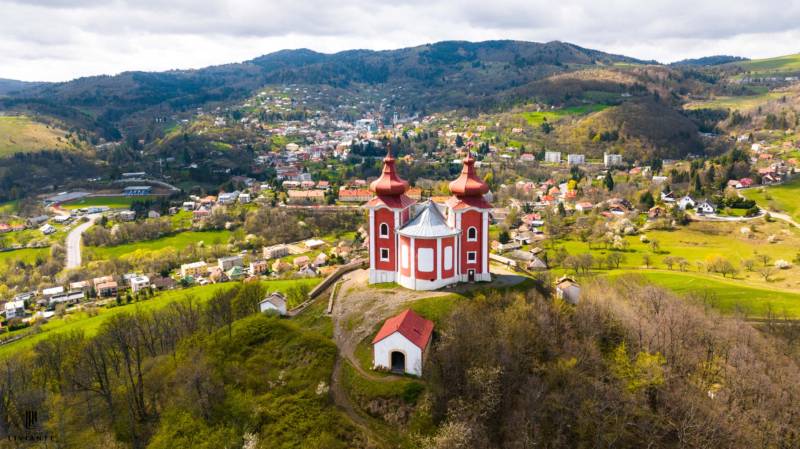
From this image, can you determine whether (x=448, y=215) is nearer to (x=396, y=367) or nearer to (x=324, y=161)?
(x=396, y=367)

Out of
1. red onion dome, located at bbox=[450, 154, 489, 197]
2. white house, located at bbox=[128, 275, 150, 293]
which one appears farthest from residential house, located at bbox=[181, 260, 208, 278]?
red onion dome, located at bbox=[450, 154, 489, 197]

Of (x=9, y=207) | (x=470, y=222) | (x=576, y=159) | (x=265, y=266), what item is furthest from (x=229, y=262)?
(x=576, y=159)

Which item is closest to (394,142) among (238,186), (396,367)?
(238,186)

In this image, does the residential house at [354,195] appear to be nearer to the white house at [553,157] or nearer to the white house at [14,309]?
the white house at [553,157]

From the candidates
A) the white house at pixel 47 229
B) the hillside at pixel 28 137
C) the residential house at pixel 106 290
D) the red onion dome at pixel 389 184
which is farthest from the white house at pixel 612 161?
the hillside at pixel 28 137

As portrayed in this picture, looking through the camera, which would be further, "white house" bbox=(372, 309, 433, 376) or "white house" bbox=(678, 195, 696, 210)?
"white house" bbox=(678, 195, 696, 210)

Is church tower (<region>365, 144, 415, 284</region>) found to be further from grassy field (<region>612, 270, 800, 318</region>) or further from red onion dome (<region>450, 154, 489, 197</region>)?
grassy field (<region>612, 270, 800, 318</region>)
